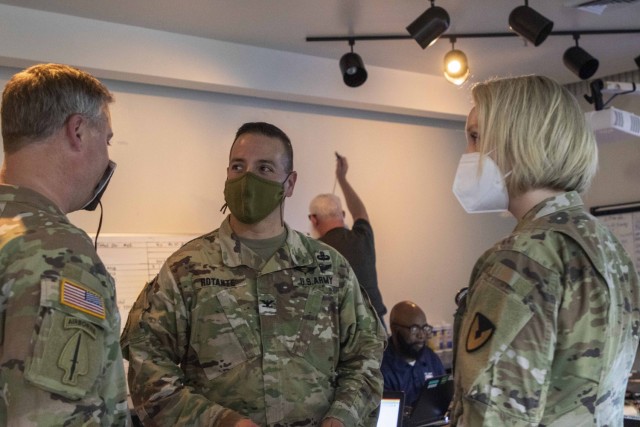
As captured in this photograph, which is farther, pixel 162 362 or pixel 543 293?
pixel 162 362

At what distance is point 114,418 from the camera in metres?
1.25

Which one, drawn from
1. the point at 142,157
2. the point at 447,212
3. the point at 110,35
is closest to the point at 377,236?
the point at 447,212

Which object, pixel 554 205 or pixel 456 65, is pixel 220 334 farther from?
pixel 456 65

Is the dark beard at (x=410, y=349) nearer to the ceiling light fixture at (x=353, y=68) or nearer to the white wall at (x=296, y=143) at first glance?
the white wall at (x=296, y=143)

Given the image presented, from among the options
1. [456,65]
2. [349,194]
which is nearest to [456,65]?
[456,65]

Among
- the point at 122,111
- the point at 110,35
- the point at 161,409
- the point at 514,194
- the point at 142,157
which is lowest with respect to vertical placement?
the point at 161,409

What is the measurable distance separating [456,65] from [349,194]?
108 cm

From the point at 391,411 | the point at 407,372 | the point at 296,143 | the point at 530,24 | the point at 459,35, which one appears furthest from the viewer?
the point at 296,143

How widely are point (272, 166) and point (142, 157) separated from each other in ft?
7.19

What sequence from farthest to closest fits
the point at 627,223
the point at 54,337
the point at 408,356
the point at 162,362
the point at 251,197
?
the point at 627,223 → the point at 408,356 → the point at 251,197 → the point at 162,362 → the point at 54,337

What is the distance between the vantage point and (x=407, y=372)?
3957 mm

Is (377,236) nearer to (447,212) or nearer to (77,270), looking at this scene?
(447,212)

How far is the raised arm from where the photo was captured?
171 inches

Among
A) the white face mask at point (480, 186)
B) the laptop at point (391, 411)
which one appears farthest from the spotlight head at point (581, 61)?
the white face mask at point (480, 186)
